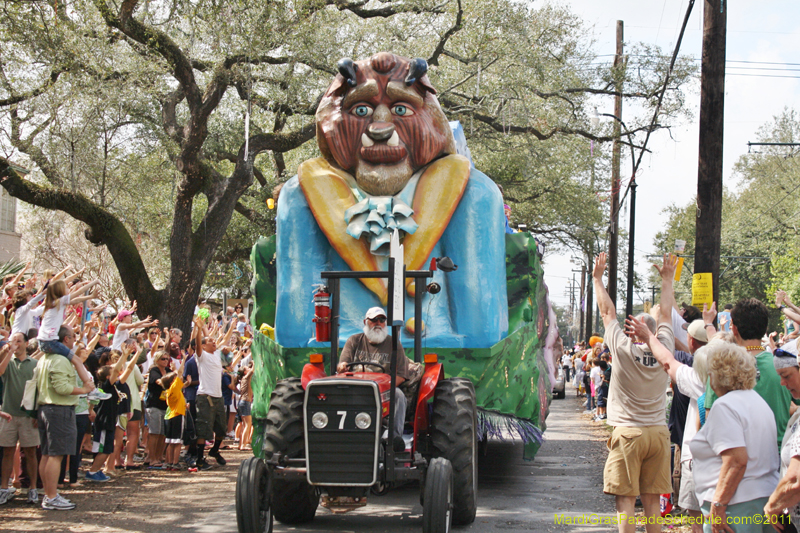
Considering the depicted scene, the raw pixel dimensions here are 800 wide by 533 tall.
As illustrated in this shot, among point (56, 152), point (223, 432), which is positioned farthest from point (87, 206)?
point (223, 432)

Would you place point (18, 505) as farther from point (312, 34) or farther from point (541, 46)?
point (541, 46)

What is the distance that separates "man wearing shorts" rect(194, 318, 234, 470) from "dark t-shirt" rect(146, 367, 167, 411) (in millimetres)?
455

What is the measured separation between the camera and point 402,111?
32.4 feet

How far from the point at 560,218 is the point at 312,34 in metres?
15.3

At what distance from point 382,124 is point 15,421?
16.8 ft

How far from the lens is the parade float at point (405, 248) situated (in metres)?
8.94

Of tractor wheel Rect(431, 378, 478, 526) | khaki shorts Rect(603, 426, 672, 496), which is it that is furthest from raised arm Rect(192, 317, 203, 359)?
khaki shorts Rect(603, 426, 672, 496)

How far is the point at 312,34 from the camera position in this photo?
1650cm

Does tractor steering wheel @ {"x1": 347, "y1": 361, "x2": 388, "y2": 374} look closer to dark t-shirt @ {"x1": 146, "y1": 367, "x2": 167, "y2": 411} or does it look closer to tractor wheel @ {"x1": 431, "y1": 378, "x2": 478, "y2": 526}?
tractor wheel @ {"x1": 431, "y1": 378, "x2": 478, "y2": 526}

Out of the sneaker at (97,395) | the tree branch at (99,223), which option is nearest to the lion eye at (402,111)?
the sneaker at (97,395)

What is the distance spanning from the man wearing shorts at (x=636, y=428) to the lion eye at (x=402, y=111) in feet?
13.9

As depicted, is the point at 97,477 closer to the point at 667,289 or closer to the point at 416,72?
the point at 416,72

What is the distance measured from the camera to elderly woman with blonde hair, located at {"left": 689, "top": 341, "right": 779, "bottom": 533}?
4281mm

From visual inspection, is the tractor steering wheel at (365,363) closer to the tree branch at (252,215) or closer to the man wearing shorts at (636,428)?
the man wearing shorts at (636,428)
